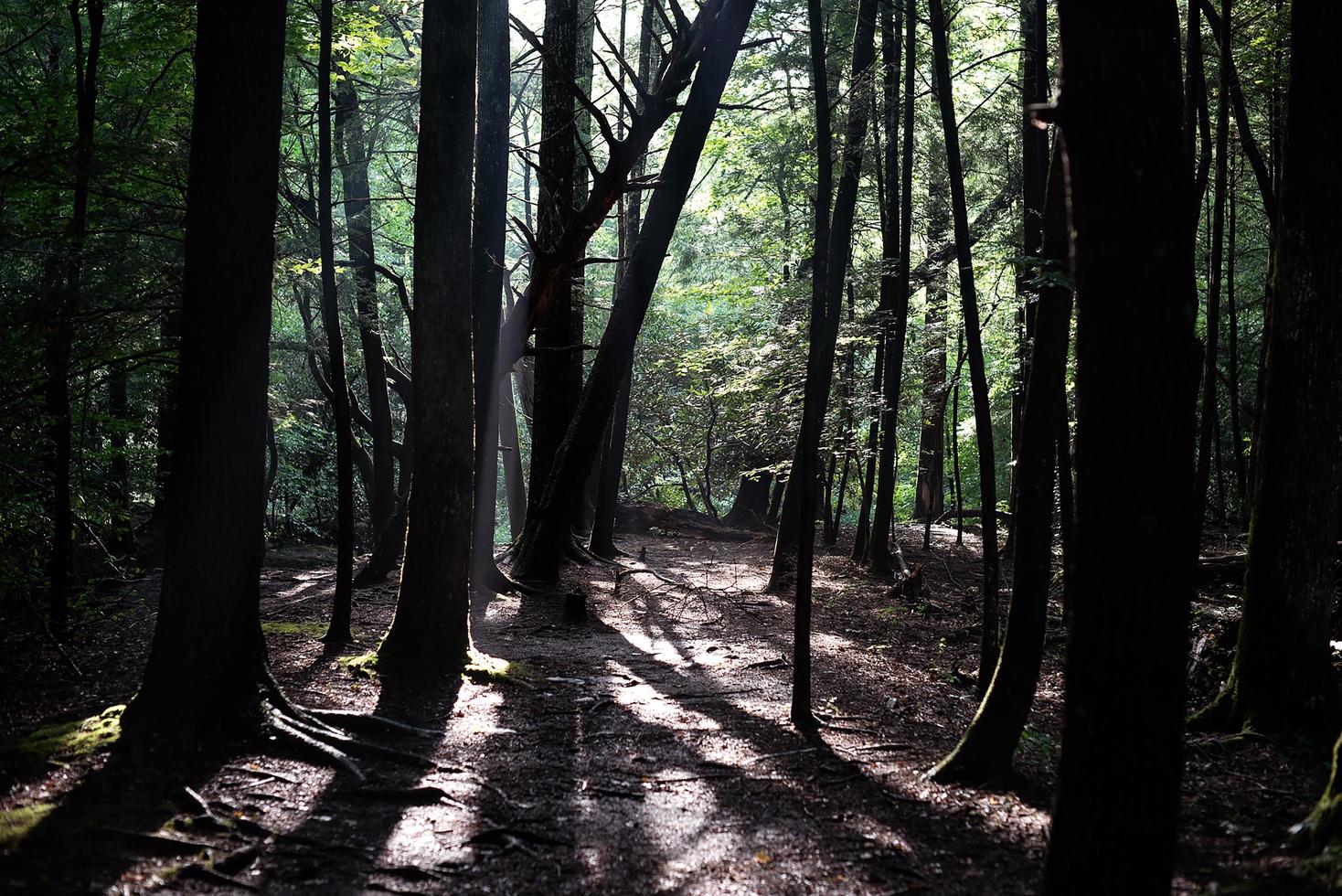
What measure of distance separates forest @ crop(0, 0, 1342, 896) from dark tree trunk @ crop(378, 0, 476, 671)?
0.04 metres

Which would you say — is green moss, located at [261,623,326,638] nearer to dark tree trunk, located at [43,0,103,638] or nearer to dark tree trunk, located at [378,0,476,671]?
dark tree trunk, located at [43,0,103,638]

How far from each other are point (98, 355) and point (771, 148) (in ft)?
47.6

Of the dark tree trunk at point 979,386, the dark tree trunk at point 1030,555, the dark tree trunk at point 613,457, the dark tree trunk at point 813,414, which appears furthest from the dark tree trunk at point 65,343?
the dark tree trunk at point 613,457

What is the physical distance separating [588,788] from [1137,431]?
151 inches

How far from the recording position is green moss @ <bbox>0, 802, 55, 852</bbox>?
3716mm

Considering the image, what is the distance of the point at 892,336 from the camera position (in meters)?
15.8

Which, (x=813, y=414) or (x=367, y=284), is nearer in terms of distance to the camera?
(x=813, y=414)

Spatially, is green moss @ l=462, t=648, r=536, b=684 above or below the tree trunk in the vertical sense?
below

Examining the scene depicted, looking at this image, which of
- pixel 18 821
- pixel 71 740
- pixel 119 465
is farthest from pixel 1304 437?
pixel 119 465

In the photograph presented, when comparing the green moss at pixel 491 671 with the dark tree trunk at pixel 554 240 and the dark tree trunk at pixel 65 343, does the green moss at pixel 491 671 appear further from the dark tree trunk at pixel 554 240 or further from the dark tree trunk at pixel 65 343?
the dark tree trunk at pixel 554 240

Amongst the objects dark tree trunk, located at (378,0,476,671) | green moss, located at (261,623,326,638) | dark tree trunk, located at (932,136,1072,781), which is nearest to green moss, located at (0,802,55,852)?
dark tree trunk, located at (378,0,476,671)

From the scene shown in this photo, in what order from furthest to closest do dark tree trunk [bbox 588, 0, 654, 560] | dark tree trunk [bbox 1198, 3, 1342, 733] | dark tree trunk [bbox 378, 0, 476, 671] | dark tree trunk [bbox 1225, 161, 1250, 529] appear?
dark tree trunk [bbox 588, 0, 654, 560], dark tree trunk [bbox 1225, 161, 1250, 529], dark tree trunk [bbox 378, 0, 476, 671], dark tree trunk [bbox 1198, 3, 1342, 733]

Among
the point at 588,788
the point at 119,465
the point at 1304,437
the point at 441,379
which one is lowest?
the point at 588,788

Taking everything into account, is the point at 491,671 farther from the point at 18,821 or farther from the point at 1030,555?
the point at 1030,555
